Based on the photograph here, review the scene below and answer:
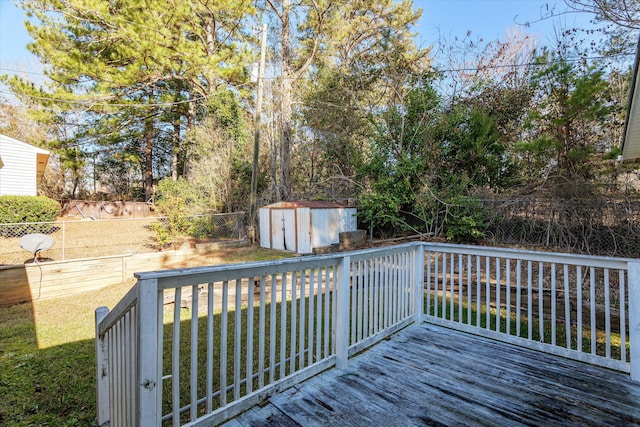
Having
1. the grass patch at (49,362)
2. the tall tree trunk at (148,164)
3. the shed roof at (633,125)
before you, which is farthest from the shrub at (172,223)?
the tall tree trunk at (148,164)

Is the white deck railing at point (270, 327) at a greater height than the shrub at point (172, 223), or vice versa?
the shrub at point (172, 223)

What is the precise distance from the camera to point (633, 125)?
4168 mm

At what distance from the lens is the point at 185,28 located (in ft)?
34.2

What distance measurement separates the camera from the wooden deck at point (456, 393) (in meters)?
1.82

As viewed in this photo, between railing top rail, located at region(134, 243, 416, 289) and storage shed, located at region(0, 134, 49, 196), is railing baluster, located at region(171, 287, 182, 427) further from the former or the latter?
storage shed, located at region(0, 134, 49, 196)

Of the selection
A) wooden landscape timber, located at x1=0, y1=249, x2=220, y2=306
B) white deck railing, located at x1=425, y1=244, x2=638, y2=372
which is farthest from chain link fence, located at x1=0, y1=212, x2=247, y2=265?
white deck railing, located at x1=425, y1=244, x2=638, y2=372

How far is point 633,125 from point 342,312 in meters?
5.05

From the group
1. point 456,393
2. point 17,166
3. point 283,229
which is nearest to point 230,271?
point 456,393

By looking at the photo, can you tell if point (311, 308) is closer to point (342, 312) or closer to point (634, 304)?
point (342, 312)

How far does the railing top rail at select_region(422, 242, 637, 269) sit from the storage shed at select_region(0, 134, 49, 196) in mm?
12263

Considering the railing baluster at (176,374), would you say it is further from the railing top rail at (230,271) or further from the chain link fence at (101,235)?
the chain link fence at (101,235)

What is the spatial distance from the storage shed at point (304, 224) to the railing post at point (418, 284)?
16.6 ft

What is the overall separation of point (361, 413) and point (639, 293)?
2187mm

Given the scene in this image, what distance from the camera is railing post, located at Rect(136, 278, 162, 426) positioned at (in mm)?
1299
